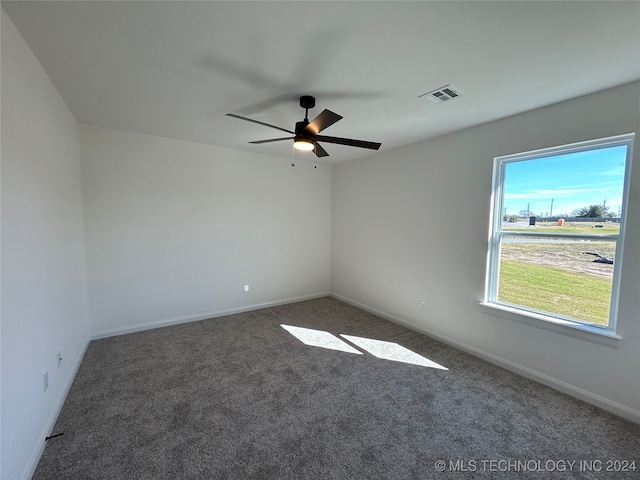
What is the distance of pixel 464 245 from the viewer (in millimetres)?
3234

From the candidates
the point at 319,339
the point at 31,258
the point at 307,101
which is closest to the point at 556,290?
the point at 319,339

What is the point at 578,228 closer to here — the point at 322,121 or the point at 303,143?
the point at 322,121

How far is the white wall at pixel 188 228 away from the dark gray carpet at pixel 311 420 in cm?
82

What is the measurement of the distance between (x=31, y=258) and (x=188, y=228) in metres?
2.18

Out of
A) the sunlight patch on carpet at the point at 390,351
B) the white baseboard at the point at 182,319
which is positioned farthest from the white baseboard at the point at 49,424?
the sunlight patch on carpet at the point at 390,351

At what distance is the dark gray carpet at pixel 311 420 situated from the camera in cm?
171

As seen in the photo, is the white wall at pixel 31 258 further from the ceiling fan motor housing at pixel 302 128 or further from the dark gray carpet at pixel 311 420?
the ceiling fan motor housing at pixel 302 128

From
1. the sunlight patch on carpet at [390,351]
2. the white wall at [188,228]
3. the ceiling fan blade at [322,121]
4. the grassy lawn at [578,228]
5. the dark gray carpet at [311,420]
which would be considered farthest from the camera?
the white wall at [188,228]

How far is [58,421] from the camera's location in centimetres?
204

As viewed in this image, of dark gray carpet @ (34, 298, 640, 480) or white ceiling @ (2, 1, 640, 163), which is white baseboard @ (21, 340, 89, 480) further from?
white ceiling @ (2, 1, 640, 163)

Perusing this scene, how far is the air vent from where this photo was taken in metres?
2.24

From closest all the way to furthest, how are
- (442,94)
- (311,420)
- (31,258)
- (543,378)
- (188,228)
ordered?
1. (31,258)
2. (311,420)
3. (442,94)
4. (543,378)
5. (188,228)

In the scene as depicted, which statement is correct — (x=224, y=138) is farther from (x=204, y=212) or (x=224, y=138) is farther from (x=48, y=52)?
(x=48, y=52)

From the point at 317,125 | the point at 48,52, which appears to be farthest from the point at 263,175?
the point at 48,52
